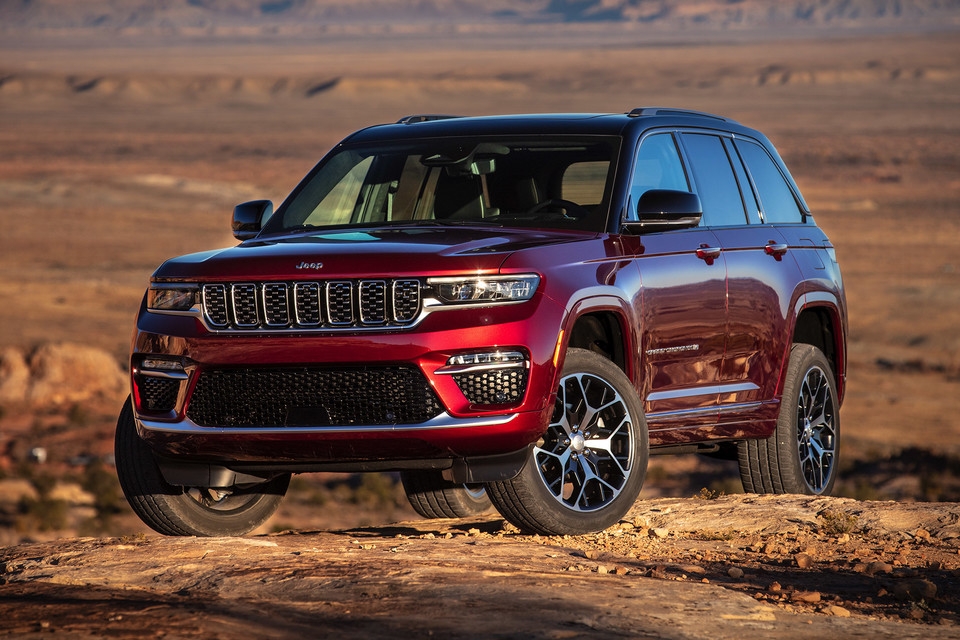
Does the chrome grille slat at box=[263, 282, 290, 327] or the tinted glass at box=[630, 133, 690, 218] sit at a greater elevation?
the tinted glass at box=[630, 133, 690, 218]

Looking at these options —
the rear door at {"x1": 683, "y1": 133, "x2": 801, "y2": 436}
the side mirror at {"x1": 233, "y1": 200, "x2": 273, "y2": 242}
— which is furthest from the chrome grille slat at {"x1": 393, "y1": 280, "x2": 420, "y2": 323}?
the rear door at {"x1": 683, "y1": 133, "x2": 801, "y2": 436}

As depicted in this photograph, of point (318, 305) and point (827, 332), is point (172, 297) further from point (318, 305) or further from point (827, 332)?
point (827, 332)

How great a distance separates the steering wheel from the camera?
25.4 ft

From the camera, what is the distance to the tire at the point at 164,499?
7.43 metres

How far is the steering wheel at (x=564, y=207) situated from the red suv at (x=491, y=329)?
0.04ft

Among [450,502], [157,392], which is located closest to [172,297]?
[157,392]

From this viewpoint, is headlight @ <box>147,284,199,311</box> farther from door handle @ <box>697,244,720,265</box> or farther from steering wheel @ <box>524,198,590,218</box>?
door handle @ <box>697,244,720,265</box>

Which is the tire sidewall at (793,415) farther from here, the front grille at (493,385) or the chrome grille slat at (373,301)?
the chrome grille slat at (373,301)

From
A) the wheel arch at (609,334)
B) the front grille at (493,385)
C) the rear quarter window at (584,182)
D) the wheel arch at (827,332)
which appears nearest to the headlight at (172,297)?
the front grille at (493,385)

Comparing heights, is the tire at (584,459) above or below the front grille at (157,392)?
below

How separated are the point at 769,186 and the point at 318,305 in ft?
12.1

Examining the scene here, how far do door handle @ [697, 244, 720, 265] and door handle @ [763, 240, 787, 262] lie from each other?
2.25 feet

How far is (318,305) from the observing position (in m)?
6.66

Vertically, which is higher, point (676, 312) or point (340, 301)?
point (340, 301)
